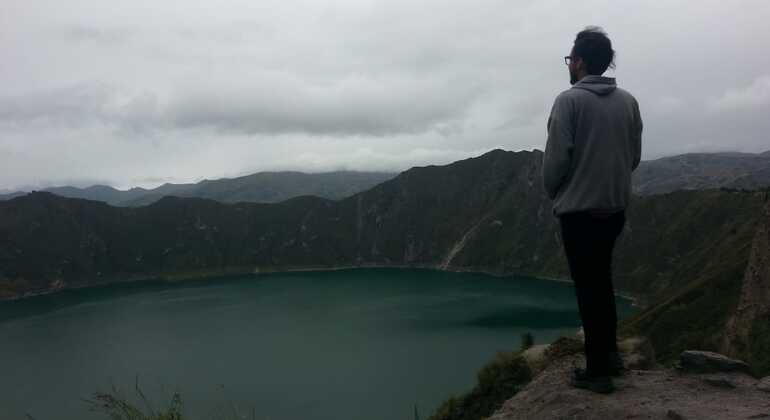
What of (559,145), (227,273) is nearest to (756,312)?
(559,145)

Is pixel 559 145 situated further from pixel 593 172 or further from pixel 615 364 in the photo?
pixel 615 364

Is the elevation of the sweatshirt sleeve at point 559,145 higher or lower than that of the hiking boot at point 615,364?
higher

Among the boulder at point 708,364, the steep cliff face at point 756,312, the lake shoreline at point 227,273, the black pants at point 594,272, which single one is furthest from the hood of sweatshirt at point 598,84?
the lake shoreline at point 227,273

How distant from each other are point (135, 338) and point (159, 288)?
76.0 metres

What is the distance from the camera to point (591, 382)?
16.8 ft

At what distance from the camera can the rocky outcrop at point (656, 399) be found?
4.33 metres

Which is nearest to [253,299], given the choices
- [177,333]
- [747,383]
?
[177,333]

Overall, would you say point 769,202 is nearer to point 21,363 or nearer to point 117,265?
point 21,363

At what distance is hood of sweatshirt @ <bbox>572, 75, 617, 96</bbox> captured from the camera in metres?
4.82

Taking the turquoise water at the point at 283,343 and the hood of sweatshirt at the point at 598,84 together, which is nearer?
the hood of sweatshirt at the point at 598,84

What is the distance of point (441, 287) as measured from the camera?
5374 inches

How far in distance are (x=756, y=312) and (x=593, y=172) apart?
12.9m

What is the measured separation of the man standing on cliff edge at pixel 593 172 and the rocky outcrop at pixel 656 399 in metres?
0.26

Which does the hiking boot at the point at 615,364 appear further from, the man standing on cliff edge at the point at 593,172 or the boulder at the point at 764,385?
the boulder at the point at 764,385
